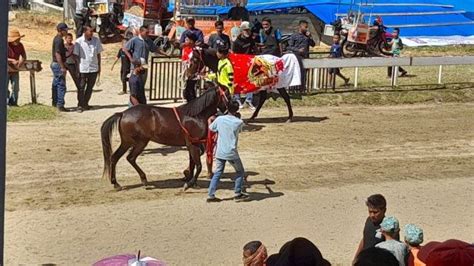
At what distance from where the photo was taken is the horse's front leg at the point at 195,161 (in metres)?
12.5

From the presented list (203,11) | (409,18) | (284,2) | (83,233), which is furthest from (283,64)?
(409,18)

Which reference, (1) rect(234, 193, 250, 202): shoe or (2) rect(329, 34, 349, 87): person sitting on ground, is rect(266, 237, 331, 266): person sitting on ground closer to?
(1) rect(234, 193, 250, 202): shoe

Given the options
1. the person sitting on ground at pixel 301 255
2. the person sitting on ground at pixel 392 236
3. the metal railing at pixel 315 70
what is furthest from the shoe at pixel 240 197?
the person sitting on ground at pixel 301 255

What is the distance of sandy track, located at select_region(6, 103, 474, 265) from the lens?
34.2 feet

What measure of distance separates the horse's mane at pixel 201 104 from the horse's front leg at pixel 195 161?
0.49 m

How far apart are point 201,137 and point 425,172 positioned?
4115 millimetres

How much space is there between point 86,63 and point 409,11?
785 inches

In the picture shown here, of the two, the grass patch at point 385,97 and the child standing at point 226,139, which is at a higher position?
the child standing at point 226,139

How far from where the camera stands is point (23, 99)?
18.8m

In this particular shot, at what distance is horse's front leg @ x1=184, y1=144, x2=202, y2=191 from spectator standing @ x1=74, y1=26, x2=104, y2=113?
19.6 ft

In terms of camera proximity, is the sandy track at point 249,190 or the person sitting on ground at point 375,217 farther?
the sandy track at point 249,190

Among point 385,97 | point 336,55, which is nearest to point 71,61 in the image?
point 385,97

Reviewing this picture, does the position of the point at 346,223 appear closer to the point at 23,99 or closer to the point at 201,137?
the point at 201,137

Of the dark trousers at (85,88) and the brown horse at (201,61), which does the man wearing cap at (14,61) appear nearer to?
the dark trousers at (85,88)
